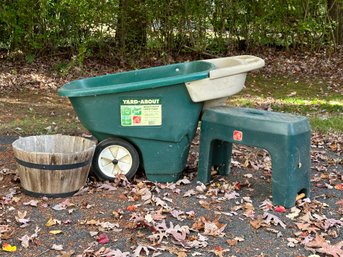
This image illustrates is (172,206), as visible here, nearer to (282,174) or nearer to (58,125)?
(282,174)

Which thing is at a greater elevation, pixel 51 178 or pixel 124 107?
pixel 124 107

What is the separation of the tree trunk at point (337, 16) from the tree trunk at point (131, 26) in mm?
4321

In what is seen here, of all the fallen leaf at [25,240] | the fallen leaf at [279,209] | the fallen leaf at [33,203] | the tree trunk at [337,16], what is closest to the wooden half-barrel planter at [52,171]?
the fallen leaf at [33,203]

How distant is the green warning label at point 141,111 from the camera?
4.80 meters

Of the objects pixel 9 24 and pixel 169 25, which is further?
pixel 169 25

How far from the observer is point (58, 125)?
23.9ft

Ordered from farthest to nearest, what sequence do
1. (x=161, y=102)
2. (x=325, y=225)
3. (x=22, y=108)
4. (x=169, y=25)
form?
(x=169, y=25) → (x=22, y=108) → (x=161, y=102) → (x=325, y=225)

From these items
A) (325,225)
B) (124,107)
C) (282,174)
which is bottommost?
(325,225)

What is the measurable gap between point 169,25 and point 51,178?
7754mm

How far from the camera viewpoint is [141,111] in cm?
482

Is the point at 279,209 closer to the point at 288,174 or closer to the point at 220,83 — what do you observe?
the point at 288,174

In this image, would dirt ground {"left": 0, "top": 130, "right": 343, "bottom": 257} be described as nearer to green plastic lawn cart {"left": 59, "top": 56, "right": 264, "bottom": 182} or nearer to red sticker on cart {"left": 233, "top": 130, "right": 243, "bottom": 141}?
green plastic lawn cart {"left": 59, "top": 56, "right": 264, "bottom": 182}

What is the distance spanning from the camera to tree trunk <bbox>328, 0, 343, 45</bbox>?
510 inches

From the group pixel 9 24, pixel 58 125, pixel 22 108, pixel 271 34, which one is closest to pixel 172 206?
pixel 58 125
